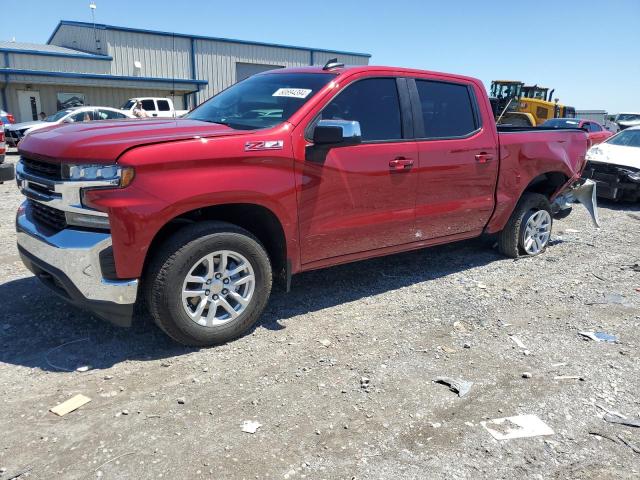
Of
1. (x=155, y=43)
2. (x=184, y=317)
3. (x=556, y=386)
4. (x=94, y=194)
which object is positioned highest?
(x=155, y=43)

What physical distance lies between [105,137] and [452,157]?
304cm

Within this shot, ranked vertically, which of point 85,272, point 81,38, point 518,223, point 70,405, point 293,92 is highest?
point 81,38

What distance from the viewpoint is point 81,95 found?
28703 millimetres

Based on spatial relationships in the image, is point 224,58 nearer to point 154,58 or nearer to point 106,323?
point 154,58

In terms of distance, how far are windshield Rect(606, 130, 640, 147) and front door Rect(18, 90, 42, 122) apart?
2617 cm

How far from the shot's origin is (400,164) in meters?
4.53

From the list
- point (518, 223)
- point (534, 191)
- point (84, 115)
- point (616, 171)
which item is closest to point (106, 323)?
point (518, 223)

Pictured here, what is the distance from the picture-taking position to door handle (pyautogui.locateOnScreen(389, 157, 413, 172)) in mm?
4480

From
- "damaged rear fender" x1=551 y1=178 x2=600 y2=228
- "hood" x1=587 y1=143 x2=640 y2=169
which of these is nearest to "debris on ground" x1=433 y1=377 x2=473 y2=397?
"damaged rear fender" x1=551 y1=178 x2=600 y2=228

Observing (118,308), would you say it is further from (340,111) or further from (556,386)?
(556,386)

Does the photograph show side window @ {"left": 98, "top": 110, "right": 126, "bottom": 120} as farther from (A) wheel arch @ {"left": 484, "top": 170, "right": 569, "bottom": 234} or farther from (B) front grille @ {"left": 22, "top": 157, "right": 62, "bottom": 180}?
(B) front grille @ {"left": 22, "top": 157, "right": 62, "bottom": 180}

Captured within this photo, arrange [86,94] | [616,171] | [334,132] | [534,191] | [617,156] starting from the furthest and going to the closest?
[86,94]
[617,156]
[616,171]
[534,191]
[334,132]

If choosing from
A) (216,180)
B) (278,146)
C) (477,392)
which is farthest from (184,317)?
(477,392)

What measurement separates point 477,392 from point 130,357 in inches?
91.0
